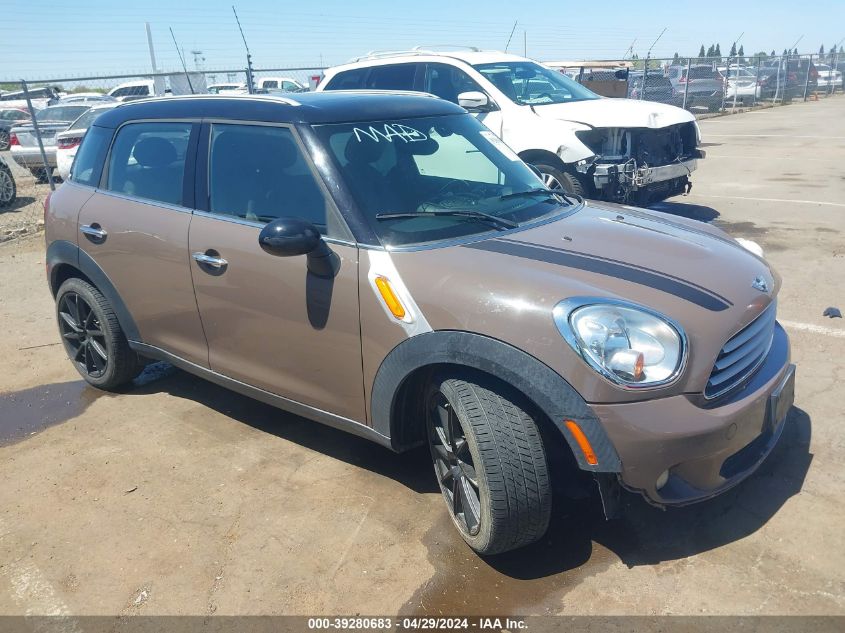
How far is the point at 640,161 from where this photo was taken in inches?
312

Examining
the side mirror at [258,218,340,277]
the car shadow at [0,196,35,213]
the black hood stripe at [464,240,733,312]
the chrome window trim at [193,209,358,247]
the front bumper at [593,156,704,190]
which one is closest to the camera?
the black hood stripe at [464,240,733,312]

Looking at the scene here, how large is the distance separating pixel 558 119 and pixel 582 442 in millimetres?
6070

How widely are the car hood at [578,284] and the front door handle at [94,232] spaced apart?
2.12 metres

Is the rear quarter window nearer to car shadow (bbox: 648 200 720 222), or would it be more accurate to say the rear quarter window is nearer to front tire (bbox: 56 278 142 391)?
front tire (bbox: 56 278 142 391)

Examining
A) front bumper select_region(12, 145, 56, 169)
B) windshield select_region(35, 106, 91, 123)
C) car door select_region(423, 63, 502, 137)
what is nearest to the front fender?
car door select_region(423, 63, 502, 137)

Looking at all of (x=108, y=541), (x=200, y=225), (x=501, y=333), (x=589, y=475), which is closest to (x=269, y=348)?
(x=200, y=225)

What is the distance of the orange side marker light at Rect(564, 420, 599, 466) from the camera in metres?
2.50

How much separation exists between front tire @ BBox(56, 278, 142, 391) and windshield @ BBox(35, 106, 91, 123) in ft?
40.7

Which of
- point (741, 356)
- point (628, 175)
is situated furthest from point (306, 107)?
point (628, 175)

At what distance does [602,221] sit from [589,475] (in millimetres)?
1272

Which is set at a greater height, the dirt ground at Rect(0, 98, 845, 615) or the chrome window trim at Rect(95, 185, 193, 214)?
the chrome window trim at Rect(95, 185, 193, 214)

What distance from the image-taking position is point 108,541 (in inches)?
125

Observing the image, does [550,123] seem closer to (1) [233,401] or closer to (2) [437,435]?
(1) [233,401]

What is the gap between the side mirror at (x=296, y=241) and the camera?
299 cm
